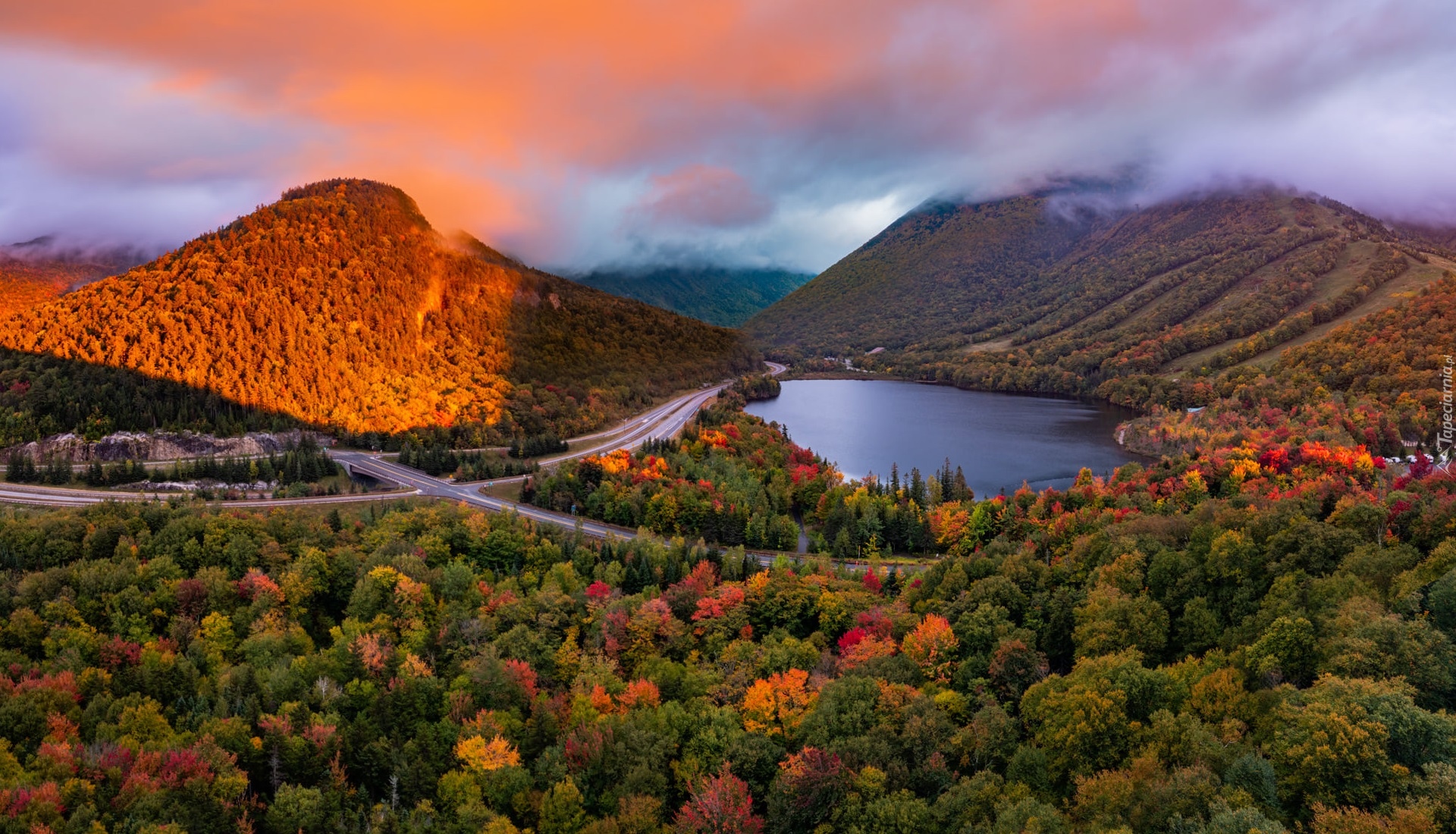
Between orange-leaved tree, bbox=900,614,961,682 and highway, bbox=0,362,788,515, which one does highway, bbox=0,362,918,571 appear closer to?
highway, bbox=0,362,788,515

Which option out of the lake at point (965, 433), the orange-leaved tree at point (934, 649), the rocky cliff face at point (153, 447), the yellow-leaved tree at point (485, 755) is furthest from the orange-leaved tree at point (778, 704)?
the rocky cliff face at point (153, 447)

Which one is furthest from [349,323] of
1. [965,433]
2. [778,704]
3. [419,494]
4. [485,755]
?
[778,704]

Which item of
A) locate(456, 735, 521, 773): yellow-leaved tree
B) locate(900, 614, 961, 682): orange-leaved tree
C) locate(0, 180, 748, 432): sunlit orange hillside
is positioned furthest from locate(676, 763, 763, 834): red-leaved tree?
locate(0, 180, 748, 432): sunlit orange hillside

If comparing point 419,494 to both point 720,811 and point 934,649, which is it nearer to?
point 934,649

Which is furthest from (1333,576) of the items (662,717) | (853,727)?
(662,717)

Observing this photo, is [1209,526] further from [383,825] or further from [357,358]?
[357,358]

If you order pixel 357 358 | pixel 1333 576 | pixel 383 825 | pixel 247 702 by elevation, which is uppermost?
pixel 357 358
